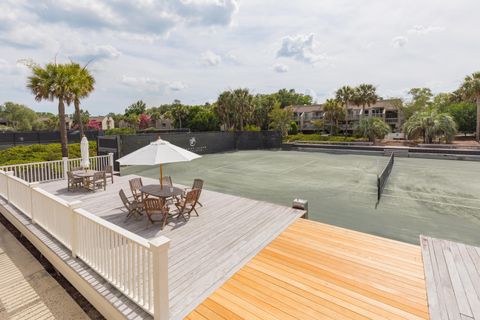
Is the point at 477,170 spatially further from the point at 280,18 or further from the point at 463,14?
the point at 280,18

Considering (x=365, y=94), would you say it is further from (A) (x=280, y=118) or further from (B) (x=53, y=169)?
(B) (x=53, y=169)

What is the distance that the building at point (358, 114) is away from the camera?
4625 centimetres

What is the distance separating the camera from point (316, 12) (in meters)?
11.2

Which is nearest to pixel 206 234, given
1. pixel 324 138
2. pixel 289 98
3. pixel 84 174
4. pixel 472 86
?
pixel 84 174

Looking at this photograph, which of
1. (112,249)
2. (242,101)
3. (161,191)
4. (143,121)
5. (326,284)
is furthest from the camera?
(143,121)

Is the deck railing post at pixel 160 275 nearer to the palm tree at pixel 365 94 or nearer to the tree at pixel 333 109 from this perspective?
the palm tree at pixel 365 94

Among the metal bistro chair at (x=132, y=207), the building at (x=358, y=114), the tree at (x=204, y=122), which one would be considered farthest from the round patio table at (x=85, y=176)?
the building at (x=358, y=114)

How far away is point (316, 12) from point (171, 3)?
6226 millimetres

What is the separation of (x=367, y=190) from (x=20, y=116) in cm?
7126

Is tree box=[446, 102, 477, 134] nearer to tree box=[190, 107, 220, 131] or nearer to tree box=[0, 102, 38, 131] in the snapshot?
tree box=[190, 107, 220, 131]

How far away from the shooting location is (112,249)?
3.45 m

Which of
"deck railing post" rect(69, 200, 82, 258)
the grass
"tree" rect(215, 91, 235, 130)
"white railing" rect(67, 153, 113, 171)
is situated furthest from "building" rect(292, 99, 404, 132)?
"deck railing post" rect(69, 200, 82, 258)

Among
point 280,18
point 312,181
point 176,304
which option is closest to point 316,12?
point 280,18

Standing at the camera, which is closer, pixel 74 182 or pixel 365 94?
pixel 74 182
